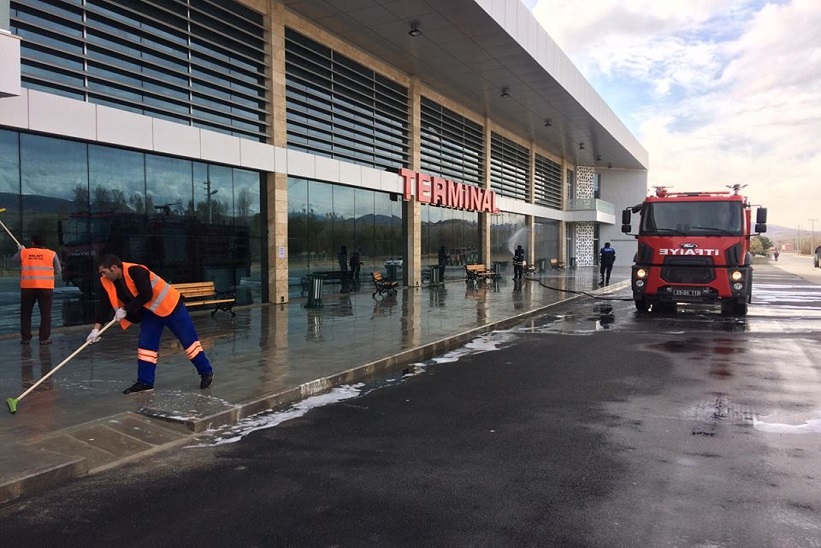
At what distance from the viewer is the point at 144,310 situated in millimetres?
6398

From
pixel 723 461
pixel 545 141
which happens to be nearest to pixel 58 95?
pixel 723 461

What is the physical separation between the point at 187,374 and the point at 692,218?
11.7m

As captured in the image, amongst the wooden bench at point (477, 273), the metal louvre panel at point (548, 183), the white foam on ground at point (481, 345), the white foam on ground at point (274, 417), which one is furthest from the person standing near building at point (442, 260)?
the white foam on ground at point (274, 417)

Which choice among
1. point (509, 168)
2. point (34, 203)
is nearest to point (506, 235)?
point (509, 168)

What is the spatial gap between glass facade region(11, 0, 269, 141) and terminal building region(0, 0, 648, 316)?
0.12 ft

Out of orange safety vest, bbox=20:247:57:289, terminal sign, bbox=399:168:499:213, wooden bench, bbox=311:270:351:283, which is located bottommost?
wooden bench, bbox=311:270:351:283

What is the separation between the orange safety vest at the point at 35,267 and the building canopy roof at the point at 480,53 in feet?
31.7

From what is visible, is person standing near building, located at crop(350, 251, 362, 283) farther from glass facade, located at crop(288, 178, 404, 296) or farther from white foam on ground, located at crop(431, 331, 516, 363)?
white foam on ground, located at crop(431, 331, 516, 363)

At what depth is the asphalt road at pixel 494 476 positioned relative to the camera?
343 cm

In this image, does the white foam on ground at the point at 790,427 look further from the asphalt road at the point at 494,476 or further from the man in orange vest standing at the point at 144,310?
the man in orange vest standing at the point at 144,310

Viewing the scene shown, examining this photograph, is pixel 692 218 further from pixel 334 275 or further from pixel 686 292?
pixel 334 275

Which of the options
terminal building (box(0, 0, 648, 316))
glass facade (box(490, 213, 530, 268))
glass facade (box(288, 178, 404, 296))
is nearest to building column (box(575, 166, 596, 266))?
glass facade (box(490, 213, 530, 268))

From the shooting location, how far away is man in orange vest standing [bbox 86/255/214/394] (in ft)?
20.0

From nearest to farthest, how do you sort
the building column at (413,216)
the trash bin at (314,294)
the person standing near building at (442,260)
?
the trash bin at (314,294)
the building column at (413,216)
the person standing near building at (442,260)
